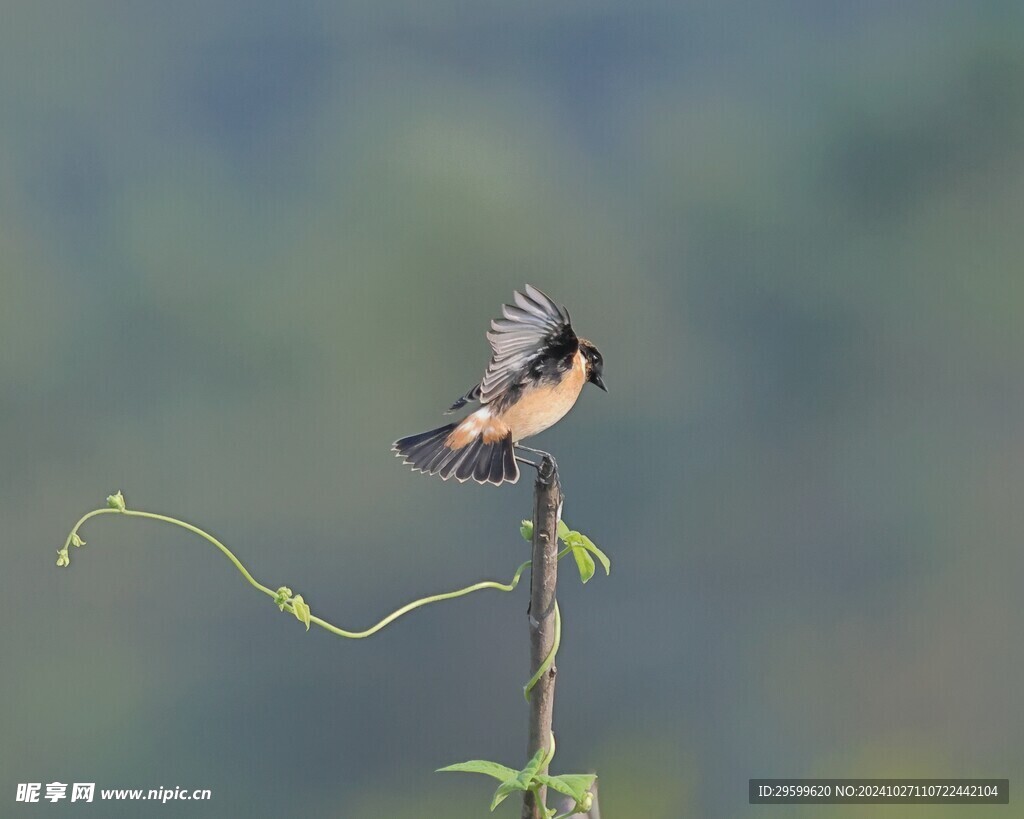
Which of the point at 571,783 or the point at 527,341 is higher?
the point at 527,341

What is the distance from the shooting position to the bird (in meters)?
0.67

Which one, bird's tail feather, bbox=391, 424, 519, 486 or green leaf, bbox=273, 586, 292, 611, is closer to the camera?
green leaf, bbox=273, 586, 292, 611

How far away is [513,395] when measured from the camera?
2.54 ft

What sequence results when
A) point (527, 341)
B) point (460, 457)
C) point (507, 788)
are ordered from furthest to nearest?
1. point (460, 457)
2. point (527, 341)
3. point (507, 788)

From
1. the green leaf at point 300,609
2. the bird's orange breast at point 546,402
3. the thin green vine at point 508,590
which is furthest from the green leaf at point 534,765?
the bird's orange breast at point 546,402

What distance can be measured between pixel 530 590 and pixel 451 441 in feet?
0.77

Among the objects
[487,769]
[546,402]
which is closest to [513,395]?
[546,402]

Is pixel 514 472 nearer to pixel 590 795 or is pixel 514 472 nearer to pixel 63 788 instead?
pixel 590 795

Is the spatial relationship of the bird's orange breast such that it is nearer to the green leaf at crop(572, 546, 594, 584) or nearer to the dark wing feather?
the dark wing feather

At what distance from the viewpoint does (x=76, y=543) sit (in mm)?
631

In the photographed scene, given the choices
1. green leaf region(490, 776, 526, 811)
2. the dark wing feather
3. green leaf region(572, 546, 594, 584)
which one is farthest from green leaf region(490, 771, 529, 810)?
the dark wing feather

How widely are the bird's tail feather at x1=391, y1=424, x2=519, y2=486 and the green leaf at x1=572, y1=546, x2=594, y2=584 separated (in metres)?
0.15

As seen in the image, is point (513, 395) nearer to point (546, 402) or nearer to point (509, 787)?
point (546, 402)

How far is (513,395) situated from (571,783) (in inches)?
11.3
